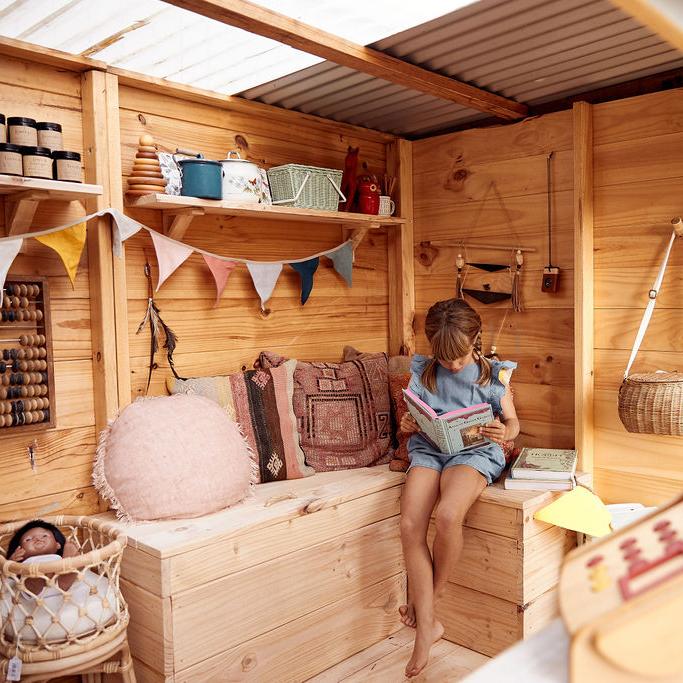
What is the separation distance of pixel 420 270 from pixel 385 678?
6.40 ft

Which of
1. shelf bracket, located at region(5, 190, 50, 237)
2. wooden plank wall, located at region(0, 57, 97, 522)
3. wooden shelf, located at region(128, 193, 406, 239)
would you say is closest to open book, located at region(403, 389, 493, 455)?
wooden shelf, located at region(128, 193, 406, 239)

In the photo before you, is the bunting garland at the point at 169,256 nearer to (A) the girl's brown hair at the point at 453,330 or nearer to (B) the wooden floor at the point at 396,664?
(A) the girl's brown hair at the point at 453,330

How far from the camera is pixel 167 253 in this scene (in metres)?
2.64

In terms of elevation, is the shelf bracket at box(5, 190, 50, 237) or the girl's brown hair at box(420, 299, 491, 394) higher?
the shelf bracket at box(5, 190, 50, 237)

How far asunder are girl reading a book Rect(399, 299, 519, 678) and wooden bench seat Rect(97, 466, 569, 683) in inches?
5.5

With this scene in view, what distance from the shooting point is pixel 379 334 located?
3689mm

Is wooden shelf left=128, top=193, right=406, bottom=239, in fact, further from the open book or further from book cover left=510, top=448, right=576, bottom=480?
book cover left=510, top=448, right=576, bottom=480

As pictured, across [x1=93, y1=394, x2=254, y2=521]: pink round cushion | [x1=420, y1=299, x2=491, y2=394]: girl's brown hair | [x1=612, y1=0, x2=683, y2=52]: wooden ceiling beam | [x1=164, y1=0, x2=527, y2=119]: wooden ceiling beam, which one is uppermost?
[x1=164, y1=0, x2=527, y2=119]: wooden ceiling beam

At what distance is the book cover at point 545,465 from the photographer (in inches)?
106

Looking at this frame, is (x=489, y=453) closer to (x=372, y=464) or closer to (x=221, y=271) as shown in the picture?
(x=372, y=464)

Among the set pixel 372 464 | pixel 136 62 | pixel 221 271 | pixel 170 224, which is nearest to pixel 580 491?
pixel 372 464

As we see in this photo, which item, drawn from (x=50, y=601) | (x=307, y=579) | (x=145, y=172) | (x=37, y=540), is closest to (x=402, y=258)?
(x=145, y=172)

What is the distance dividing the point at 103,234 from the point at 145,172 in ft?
0.91

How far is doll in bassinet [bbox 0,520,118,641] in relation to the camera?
1.89 metres
